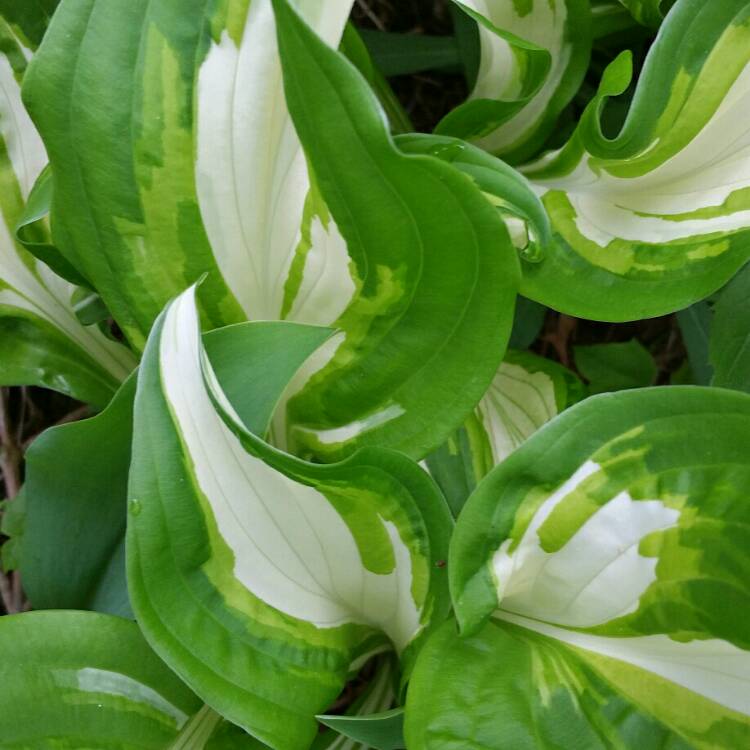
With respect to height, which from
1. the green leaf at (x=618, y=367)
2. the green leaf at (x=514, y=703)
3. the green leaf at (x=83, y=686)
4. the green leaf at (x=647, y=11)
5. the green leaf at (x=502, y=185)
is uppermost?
the green leaf at (x=647, y=11)

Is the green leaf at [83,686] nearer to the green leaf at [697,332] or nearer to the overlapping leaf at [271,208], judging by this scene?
the overlapping leaf at [271,208]

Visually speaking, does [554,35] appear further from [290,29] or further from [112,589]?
[112,589]

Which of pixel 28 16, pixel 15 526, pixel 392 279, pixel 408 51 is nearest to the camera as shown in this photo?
pixel 392 279

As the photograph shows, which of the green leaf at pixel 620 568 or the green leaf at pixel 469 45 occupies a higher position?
the green leaf at pixel 469 45

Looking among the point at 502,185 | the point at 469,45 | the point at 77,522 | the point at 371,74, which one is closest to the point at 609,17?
the point at 469,45

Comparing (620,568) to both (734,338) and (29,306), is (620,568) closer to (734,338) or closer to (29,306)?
(734,338)

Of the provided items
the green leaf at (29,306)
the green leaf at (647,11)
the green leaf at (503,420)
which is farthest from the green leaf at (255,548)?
the green leaf at (647,11)

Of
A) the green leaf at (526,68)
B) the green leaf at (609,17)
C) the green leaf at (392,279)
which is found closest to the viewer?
the green leaf at (392,279)
